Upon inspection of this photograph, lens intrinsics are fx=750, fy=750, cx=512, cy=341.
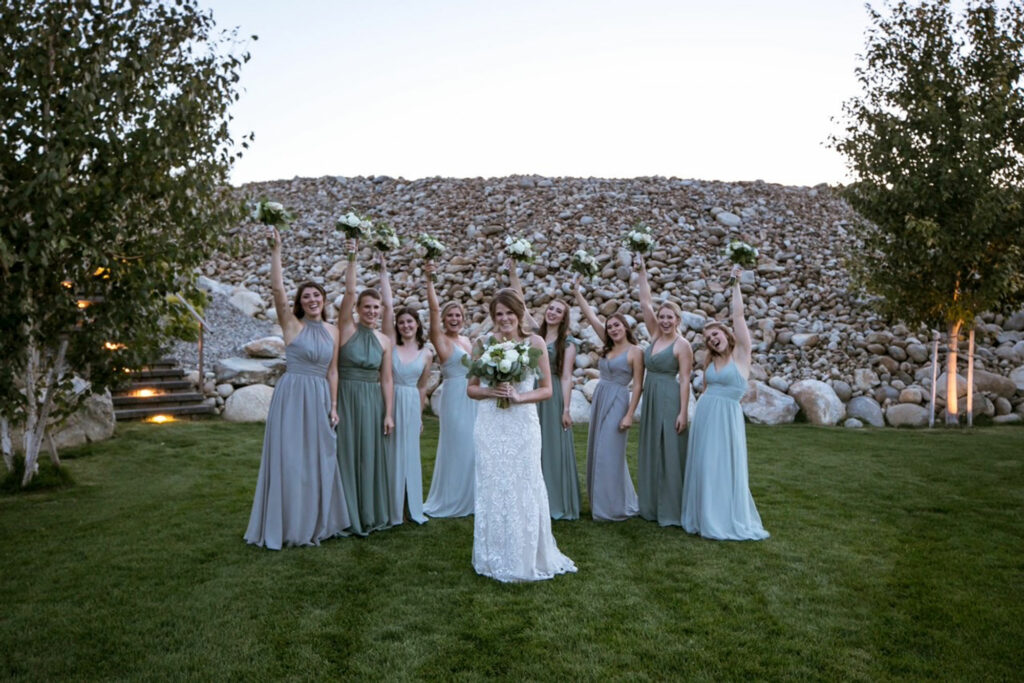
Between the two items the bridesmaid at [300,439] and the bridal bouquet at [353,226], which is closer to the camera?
the bridesmaid at [300,439]

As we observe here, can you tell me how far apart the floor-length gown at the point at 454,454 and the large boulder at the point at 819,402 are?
32.0ft

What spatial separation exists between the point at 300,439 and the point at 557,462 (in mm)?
2668

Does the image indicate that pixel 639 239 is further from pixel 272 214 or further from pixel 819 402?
pixel 819 402

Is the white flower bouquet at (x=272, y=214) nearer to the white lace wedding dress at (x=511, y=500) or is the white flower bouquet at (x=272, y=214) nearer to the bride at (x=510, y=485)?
the bride at (x=510, y=485)

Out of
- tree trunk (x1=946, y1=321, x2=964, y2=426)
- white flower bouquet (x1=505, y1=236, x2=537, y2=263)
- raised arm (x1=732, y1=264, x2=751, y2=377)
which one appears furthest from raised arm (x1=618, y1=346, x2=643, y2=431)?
tree trunk (x1=946, y1=321, x2=964, y2=426)

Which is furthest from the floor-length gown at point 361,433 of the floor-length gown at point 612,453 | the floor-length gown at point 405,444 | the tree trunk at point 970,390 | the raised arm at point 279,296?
the tree trunk at point 970,390

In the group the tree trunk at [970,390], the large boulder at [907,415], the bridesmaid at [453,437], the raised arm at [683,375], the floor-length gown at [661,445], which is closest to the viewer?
the raised arm at [683,375]

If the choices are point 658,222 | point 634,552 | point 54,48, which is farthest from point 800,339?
point 54,48

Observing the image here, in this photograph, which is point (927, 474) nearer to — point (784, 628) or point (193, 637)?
point (784, 628)

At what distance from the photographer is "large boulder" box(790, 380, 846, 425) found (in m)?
15.5

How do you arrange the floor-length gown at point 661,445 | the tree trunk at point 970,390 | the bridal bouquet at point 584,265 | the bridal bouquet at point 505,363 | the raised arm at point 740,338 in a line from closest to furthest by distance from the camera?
1. the bridal bouquet at point 505,363
2. the raised arm at point 740,338
3. the floor-length gown at point 661,445
4. the bridal bouquet at point 584,265
5. the tree trunk at point 970,390

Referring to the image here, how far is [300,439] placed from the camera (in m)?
6.77

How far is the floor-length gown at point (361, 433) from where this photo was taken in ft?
23.6

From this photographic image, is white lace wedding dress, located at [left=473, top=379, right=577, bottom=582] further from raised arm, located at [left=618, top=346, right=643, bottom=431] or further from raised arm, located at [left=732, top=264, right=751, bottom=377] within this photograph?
raised arm, located at [left=732, top=264, right=751, bottom=377]
